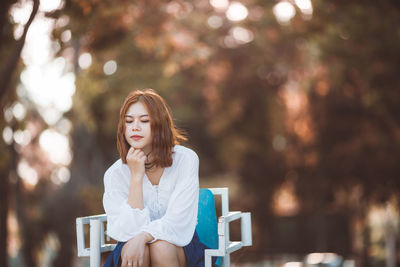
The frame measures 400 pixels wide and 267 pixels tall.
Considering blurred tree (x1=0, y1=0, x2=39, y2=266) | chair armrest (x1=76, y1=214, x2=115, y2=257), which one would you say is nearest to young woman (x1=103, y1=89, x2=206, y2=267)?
chair armrest (x1=76, y1=214, x2=115, y2=257)

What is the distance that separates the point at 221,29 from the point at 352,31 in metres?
6.59

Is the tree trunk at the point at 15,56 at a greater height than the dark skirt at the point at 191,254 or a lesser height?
greater

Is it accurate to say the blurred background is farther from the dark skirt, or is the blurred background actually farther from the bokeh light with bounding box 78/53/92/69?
the dark skirt

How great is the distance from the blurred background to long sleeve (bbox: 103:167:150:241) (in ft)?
11.5

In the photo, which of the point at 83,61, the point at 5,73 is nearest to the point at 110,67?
the point at 83,61

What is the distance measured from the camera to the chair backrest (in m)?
3.37

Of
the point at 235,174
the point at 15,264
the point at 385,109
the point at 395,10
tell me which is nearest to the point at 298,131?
the point at 235,174

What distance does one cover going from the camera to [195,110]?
1521cm

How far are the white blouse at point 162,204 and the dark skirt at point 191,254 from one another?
9 cm

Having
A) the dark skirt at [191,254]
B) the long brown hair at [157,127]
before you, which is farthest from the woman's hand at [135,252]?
the long brown hair at [157,127]

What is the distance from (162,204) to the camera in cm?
311

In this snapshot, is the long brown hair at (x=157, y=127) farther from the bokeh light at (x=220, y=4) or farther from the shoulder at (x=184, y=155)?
the bokeh light at (x=220, y=4)

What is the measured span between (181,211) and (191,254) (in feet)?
0.91

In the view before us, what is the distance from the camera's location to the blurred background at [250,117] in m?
7.53
